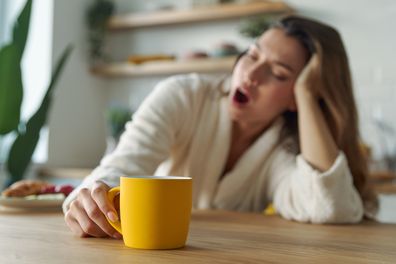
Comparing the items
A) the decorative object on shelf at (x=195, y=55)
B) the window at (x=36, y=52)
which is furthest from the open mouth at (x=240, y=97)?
the window at (x=36, y=52)

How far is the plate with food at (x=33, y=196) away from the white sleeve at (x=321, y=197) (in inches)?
20.0

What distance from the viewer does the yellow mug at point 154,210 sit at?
731mm

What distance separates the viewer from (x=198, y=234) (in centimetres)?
92

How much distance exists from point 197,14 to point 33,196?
2382 mm

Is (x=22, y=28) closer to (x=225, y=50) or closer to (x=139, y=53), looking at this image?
(x=225, y=50)

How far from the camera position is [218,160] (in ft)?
5.27

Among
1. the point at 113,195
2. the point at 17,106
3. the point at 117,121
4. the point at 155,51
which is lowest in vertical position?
the point at 117,121

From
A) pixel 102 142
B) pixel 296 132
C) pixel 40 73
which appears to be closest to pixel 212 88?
pixel 296 132

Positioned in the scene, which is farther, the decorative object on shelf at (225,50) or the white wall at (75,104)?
the white wall at (75,104)

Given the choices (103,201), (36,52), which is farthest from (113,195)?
(36,52)

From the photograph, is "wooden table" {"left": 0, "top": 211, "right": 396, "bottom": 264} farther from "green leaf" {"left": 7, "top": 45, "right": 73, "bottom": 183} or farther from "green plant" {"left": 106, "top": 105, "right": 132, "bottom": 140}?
"green plant" {"left": 106, "top": 105, "right": 132, "bottom": 140}

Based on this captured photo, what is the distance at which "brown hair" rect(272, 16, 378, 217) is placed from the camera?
158cm

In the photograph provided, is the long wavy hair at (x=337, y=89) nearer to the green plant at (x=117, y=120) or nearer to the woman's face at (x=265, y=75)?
the woman's face at (x=265, y=75)

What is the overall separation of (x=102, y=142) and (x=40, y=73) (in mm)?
685
